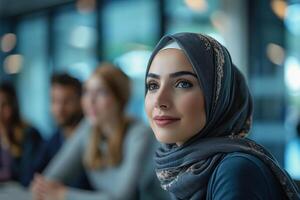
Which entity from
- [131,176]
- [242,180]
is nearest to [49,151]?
[131,176]

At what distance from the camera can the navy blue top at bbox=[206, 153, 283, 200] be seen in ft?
2.73

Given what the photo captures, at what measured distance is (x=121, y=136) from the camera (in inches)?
78.2

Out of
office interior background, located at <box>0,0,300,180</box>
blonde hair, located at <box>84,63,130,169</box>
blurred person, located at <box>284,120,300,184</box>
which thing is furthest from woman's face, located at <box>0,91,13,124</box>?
blurred person, located at <box>284,120,300,184</box>

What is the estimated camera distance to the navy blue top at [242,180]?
2.73 ft

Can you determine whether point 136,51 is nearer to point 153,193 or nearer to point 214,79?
point 153,193

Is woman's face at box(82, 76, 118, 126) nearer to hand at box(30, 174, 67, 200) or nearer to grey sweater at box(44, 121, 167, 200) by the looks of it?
→ grey sweater at box(44, 121, 167, 200)

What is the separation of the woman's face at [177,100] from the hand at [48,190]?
1109 mm

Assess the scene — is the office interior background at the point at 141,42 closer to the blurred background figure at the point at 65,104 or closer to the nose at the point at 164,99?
the blurred background figure at the point at 65,104

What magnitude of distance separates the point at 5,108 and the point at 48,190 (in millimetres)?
1363

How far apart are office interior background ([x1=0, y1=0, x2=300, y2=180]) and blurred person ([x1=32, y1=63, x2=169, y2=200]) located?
955mm

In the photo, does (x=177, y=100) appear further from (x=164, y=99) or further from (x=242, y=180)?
(x=242, y=180)

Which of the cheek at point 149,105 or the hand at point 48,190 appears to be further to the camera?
the hand at point 48,190

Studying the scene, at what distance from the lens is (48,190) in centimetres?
198

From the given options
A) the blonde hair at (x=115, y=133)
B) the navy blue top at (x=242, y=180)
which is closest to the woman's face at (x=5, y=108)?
the blonde hair at (x=115, y=133)
